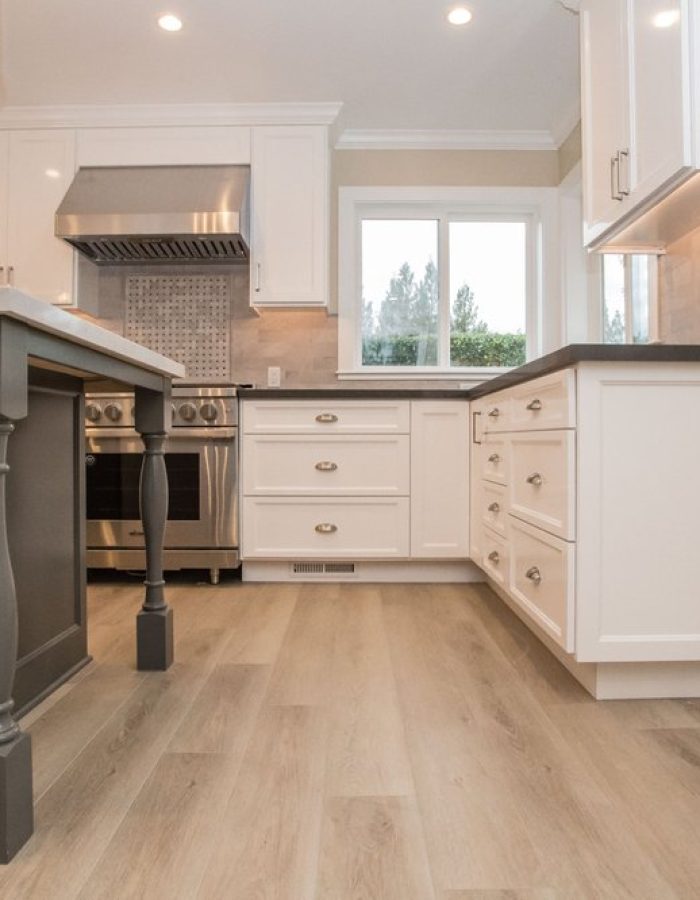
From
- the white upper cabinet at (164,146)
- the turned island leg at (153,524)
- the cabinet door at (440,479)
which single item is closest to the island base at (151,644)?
the turned island leg at (153,524)

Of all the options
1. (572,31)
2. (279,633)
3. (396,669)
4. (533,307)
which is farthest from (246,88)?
(396,669)

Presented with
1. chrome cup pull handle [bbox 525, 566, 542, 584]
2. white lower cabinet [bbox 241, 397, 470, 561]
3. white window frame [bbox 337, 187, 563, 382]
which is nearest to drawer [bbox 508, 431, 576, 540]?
chrome cup pull handle [bbox 525, 566, 542, 584]

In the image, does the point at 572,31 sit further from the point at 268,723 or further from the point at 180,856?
the point at 180,856

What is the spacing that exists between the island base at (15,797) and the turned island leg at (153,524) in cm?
75

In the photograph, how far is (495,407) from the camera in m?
2.43

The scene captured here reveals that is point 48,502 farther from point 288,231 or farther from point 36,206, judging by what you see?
point 36,206

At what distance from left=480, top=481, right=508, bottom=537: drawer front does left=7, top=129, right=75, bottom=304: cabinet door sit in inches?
93.3

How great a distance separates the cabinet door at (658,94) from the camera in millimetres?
1637

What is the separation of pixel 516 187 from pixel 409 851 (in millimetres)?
3467

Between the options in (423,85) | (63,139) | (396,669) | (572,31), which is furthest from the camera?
(63,139)

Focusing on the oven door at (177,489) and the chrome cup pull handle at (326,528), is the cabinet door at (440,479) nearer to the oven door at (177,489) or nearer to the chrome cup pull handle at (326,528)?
the chrome cup pull handle at (326,528)

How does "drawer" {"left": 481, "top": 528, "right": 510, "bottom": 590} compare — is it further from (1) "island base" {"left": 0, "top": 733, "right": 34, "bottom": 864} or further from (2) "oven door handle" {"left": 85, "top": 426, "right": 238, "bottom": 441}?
(1) "island base" {"left": 0, "top": 733, "right": 34, "bottom": 864}

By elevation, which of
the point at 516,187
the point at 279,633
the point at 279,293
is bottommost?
the point at 279,633

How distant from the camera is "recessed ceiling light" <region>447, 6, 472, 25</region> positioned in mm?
2611
